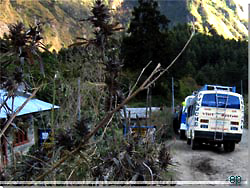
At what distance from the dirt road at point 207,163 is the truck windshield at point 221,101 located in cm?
70

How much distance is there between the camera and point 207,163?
406cm

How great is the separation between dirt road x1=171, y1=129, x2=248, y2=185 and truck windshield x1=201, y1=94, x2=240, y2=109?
704 mm

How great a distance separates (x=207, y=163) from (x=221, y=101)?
271cm

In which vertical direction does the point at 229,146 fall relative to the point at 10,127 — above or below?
below

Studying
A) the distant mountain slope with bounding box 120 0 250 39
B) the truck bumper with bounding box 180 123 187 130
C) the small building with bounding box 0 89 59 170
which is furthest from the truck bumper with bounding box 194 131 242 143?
the small building with bounding box 0 89 59 170

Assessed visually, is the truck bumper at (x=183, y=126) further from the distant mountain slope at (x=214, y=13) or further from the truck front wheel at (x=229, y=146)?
the distant mountain slope at (x=214, y=13)

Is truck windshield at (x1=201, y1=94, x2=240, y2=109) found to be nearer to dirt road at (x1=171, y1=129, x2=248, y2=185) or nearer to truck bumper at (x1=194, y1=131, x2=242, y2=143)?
truck bumper at (x1=194, y1=131, x2=242, y2=143)

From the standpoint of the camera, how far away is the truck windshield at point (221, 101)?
6.48m

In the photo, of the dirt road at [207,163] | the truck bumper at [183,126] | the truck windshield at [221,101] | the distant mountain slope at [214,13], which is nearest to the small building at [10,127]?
the distant mountain slope at [214,13]

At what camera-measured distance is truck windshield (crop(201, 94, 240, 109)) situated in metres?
6.48

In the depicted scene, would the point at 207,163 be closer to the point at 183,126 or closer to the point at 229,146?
the point at 229,146

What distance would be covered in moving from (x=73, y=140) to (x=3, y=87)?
7.3 inches

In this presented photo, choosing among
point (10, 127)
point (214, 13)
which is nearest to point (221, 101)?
point (214, 13)

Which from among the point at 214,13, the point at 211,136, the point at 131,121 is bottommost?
the point at 211,136
